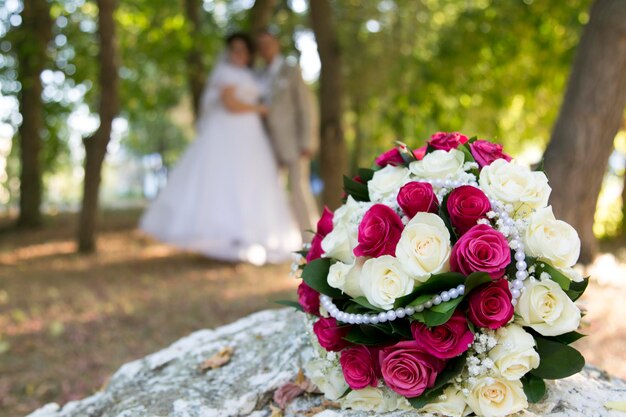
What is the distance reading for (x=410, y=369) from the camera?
1.68 m

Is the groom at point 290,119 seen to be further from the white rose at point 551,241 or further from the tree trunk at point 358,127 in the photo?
the white rose at point 551,241

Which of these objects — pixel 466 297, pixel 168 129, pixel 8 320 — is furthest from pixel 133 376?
pixel 168 129

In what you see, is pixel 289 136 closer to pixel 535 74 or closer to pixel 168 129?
pixel 535 74

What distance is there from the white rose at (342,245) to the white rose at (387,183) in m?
0.15

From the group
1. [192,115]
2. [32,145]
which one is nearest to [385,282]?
[192,115]

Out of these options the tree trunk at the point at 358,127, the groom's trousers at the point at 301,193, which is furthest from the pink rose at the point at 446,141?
the tree trunk at the point at 358,127

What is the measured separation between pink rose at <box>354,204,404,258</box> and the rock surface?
45 cm

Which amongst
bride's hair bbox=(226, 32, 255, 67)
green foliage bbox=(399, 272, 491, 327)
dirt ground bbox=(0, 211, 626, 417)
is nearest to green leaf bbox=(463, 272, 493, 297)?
green foliage bbox=(399, 272, 491, 327)

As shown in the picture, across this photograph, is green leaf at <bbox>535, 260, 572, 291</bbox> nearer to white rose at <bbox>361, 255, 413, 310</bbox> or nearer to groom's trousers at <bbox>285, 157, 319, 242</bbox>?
white rose at <bbox>361, 255, 413, 310</bbox>

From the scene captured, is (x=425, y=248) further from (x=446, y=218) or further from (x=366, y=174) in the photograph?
(x=366, y=174)

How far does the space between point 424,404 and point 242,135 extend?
256 inches

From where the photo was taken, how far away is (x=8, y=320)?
16.5 feet

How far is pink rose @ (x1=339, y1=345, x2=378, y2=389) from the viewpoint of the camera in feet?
5.91

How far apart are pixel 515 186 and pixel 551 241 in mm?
189
